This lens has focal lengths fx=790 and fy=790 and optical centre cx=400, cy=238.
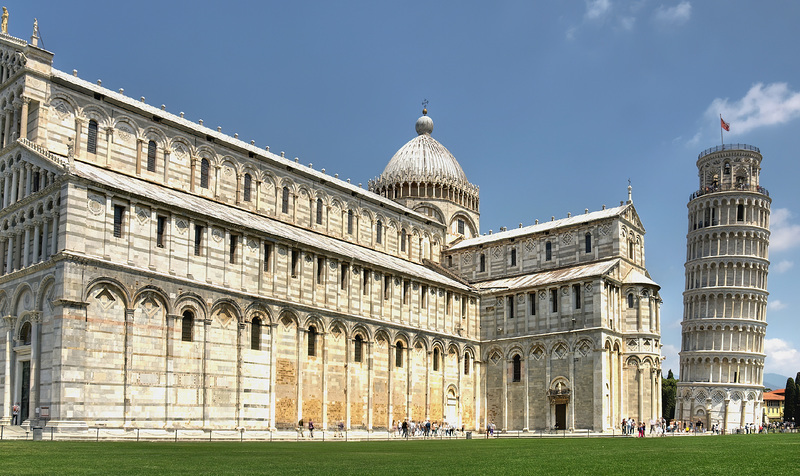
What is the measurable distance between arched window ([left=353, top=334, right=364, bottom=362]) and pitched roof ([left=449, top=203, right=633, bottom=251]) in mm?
21188

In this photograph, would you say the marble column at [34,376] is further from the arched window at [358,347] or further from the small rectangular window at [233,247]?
the arched window at [358,347]

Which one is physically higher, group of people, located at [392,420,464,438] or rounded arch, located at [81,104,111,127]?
rounded arch, located at [81,104,111,127]

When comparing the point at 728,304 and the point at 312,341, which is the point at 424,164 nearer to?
the point at 312,341

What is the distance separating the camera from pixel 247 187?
56812 mm

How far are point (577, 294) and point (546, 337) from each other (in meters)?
4.13

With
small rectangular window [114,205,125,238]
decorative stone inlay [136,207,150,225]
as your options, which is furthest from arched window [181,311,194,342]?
small rectangular window [114,205,125,238]

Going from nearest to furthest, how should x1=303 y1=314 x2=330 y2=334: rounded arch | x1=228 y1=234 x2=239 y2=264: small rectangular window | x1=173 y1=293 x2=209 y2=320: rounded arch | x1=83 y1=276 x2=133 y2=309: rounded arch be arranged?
x1=83 y1=276 x2=133 y2=309: rounded arch
x1=173 y1=293 x2=209 y2=320: rounded arch
x1=228 y1=234 x2=239 y2=264: small rectangular window
x1=303 y1=314 x2=330 y2=334: rounded arch

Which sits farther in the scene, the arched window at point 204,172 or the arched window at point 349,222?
the arched window at point 349,222

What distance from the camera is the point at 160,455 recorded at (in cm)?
2381

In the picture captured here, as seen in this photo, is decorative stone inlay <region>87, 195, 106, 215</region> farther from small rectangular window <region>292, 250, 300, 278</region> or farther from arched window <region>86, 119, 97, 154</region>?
small rectangular window <region>292, 250, 300, 278</region>

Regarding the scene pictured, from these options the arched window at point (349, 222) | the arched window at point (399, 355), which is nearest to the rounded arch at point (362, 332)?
the arched window at point (399, 355)

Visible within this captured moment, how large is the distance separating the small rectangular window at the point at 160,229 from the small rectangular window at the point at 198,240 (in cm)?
201

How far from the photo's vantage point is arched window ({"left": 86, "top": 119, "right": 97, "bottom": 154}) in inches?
1861

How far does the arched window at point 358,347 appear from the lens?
2127 inches
